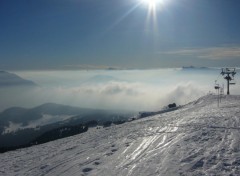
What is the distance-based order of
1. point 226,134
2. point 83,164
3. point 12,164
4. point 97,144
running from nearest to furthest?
point 83,164 < point 226,134 < point 12,164 < point 97,144

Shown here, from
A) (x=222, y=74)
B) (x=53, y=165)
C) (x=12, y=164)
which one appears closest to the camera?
(x=53, y=165)

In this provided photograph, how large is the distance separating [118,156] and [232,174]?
759cm

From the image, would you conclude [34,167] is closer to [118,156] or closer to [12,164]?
[12,164]

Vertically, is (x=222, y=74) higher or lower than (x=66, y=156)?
higher

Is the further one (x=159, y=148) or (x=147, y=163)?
(x=159, y=148)

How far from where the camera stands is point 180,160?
15.1 meters

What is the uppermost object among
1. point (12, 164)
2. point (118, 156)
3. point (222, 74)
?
point (222, 74)

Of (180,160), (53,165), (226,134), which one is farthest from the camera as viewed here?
(226,134)

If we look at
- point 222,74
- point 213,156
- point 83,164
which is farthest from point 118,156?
point 222,74

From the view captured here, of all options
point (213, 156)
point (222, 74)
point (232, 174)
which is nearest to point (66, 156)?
point (213, 156)

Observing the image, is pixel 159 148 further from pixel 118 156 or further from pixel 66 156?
pixel 66 156

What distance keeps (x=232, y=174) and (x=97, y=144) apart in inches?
522

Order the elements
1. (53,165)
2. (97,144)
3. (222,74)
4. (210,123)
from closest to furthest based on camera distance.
→ (53,165) → (97,144) → (210,123) → (222,74)

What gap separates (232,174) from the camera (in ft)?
40.1
